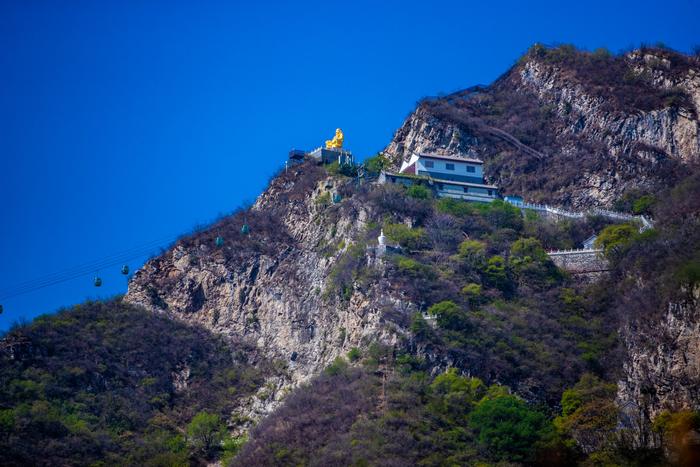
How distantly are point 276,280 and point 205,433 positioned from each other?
14.8 meters

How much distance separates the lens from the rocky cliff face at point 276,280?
280 feet

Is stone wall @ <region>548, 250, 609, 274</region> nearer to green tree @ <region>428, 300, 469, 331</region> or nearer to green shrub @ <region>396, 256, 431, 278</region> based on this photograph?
green shrub @ <region>396, 256, 431, 278</region>

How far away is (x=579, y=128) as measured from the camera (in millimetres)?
111812

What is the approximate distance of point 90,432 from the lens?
256 ft

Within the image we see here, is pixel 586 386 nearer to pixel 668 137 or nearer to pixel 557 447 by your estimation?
pixel 557 447

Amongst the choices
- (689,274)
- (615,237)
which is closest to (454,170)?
(615,237)

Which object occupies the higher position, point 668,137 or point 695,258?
point 668,137

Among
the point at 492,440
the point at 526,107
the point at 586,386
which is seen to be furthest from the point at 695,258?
the point at 526,107

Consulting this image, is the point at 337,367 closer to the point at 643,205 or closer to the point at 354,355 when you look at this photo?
the point at 354,355

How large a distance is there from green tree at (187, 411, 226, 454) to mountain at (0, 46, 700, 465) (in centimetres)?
14

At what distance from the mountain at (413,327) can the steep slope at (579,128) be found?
233 millimetres

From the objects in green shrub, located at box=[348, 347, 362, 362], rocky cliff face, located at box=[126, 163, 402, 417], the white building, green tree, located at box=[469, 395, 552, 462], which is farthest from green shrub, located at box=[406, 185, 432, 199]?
green tree, located at box=[469, 395, 552, 462]

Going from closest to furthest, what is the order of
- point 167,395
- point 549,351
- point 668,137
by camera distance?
1. point 549,351
2. point 167,395
3. point 668,137

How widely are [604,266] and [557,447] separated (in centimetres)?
2141
